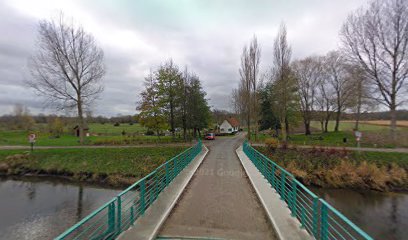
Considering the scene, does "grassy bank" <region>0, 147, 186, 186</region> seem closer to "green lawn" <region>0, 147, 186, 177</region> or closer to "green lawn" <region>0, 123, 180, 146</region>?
"green lawn" <region>0, 147, 186, 177</region>

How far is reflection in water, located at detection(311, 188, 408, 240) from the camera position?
842 cm

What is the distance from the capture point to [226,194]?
7715 mm

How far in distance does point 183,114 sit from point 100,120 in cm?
7459

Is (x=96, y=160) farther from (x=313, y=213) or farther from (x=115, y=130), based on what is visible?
(x=115, y=130)

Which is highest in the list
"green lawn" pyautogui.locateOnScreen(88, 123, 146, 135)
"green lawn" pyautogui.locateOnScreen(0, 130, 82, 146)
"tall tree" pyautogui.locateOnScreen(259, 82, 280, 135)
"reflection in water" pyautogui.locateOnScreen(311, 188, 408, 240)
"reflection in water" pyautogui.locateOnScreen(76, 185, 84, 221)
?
"tall tree" pyautogui.locateOnScreen(259, 82, 280, 135)

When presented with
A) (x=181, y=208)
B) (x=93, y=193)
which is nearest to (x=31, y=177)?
(x=93, y=193)

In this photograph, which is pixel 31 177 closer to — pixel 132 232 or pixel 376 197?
pixel 132 232

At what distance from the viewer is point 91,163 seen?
1830 centimetres

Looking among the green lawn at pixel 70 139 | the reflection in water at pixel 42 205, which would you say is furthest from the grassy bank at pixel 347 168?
the green lawn at pixel 70 139

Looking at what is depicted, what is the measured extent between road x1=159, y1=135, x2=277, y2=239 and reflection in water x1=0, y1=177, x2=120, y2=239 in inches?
220

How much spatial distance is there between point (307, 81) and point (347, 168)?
2595cm

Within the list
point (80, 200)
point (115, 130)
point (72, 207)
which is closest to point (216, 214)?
point (72, 207)

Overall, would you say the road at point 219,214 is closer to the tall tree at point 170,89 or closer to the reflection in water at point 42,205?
the reflection in water at point 42,205

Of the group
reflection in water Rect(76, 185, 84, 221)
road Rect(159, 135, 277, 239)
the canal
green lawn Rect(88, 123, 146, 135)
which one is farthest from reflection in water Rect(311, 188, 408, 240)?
green lawn Rect(88, 123, 146, 135)
